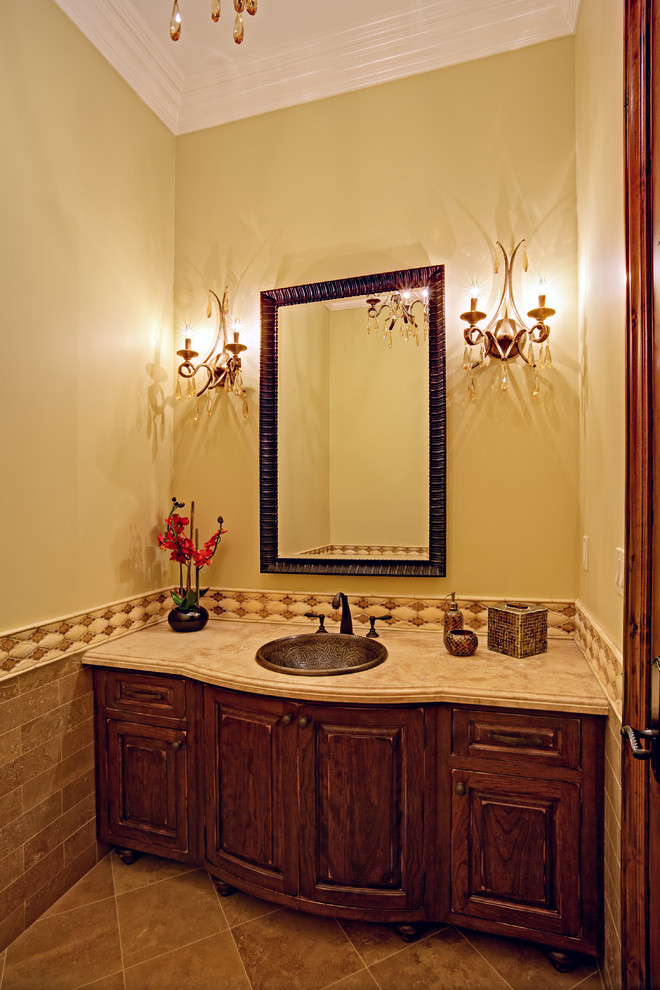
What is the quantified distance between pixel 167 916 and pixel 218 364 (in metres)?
2.15

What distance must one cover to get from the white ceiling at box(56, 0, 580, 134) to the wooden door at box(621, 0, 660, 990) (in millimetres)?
1185

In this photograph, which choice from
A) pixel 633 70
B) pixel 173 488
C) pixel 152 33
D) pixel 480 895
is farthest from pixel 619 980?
pixel 152 33

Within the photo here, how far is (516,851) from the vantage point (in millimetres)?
1619

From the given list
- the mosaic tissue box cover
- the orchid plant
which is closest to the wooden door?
the mosaic tissue box cover

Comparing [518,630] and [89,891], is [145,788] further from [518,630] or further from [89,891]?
[518,630]

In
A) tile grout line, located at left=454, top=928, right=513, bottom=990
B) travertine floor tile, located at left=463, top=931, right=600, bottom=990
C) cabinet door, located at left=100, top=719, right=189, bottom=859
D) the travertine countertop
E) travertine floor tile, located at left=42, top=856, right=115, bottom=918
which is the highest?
the travertine countertop

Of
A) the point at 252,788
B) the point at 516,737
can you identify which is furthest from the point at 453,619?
the point at 252,788

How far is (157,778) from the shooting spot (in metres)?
2.01

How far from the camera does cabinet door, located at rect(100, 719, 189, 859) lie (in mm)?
1978

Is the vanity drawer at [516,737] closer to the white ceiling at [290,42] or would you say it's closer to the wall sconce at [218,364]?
the wall sconce at [218,364]

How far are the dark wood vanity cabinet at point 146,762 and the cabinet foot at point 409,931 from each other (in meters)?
0.73

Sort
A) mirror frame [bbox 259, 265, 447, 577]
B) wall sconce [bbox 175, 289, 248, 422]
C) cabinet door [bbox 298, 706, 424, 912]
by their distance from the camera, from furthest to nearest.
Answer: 1. wall sconce [bbox 175, 289, 248, 422]
2. mirror frame [bbox 259, 265, 447, 577]
3. cabinet door [bbox 298, 706, 424, 912]

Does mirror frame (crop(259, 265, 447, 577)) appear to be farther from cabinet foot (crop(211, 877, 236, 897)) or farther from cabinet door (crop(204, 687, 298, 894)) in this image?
cabinet foot (crop(211, 877, 236, 897))

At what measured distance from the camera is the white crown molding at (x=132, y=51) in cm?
209
